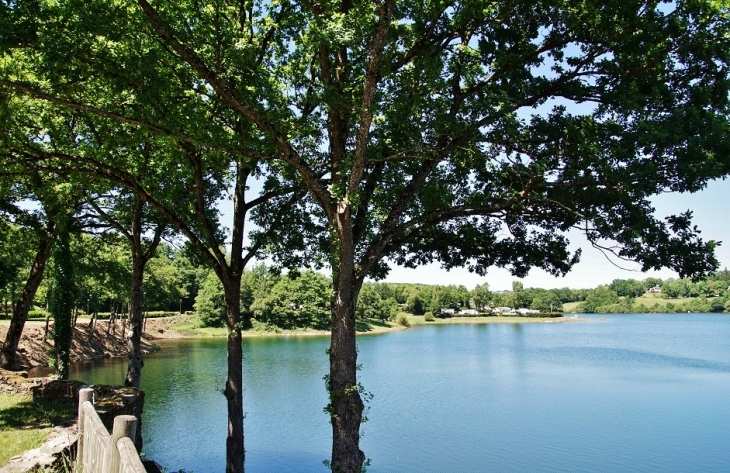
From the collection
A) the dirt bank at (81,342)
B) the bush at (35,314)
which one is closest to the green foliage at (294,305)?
the dirt bank at (81,342)

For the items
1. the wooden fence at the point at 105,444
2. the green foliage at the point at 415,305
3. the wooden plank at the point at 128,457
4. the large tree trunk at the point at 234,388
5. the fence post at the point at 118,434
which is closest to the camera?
the wooden plank at the point at 128,457

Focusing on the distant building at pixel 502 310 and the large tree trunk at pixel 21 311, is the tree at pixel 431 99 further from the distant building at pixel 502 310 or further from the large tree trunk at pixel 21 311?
the distant building at pixel 502 310

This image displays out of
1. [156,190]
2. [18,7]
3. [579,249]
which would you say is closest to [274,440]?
[156,190]

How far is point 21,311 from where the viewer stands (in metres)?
16.8

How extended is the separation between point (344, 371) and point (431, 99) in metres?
4.61

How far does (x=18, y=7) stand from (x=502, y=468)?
601 inches

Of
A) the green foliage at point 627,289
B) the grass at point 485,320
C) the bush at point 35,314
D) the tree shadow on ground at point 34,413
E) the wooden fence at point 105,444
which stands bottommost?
the grass at point 485,320

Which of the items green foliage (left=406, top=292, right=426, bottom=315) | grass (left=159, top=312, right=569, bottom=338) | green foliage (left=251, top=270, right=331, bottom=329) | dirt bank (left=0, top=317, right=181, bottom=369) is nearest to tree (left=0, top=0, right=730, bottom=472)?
dirt bank (left=0, top=317, right=181, bottom=369)

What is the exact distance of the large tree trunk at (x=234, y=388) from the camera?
11086 millimetres

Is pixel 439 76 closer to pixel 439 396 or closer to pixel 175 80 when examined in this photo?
pixel 175 80

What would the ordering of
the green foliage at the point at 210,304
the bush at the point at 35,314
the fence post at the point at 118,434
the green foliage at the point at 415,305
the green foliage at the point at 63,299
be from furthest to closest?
the green foliage at the point at 415,305 → the green foliage at the point at 210,304 → the bush at the point at 35,314 → the green foliage at the point at 63,299 → the fence post at the point at 118,434

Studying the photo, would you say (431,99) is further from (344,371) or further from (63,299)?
(63,299)

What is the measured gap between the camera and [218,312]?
6281 centimetres

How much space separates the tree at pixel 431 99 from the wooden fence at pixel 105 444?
3.74 m
